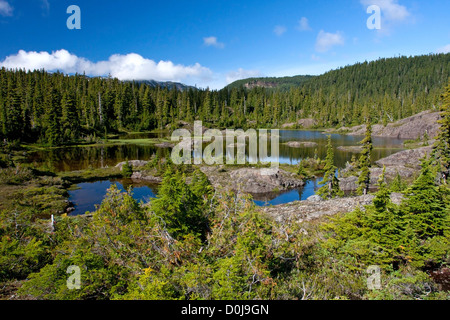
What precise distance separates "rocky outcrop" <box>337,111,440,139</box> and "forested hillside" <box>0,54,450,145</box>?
58.9 ft

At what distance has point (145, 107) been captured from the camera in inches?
4609

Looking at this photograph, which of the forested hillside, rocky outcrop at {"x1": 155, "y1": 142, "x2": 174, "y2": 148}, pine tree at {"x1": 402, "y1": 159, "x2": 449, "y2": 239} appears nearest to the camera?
pine tree at {"x1": 402, "y1": 159, "x2": 449, "y2": 239}

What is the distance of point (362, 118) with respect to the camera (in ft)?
409

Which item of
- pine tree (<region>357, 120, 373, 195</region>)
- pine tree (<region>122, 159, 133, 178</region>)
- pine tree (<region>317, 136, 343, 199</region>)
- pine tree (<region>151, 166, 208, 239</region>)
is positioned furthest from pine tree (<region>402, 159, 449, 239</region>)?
pine tree (<region>122, 159, 133, 178</region>)

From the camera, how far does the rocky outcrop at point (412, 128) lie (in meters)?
82.6

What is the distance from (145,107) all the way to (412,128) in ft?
343

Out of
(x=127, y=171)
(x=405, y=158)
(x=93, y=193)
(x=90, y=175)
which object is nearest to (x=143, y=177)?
(x=127, y=171)

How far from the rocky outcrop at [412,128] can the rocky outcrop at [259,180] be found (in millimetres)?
64497

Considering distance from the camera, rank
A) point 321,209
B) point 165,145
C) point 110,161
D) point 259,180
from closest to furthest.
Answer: point 321,209
point 259,180
point 110,161
point 165,145

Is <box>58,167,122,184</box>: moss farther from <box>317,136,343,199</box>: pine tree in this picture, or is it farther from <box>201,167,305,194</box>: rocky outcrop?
<box>317,136,343,199</box>: pine tree

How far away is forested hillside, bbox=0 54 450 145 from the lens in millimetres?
71938

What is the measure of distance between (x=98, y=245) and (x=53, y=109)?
77347 mm

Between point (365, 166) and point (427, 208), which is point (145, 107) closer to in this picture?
point (365, 166)

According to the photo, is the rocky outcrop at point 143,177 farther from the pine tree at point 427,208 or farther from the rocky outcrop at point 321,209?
the pine tree at point 427,208
